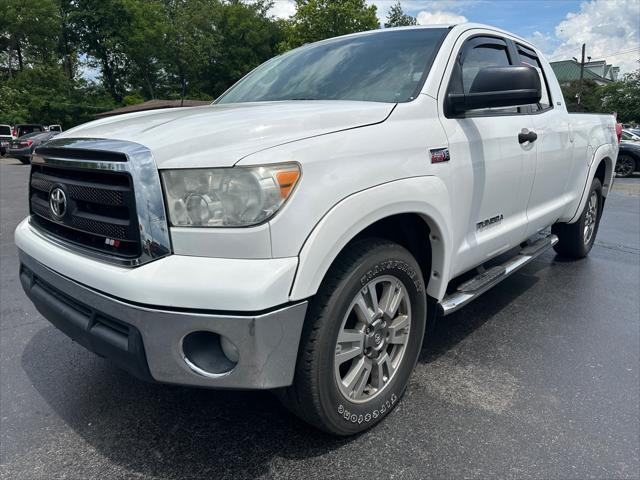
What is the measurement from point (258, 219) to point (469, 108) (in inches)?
54.7

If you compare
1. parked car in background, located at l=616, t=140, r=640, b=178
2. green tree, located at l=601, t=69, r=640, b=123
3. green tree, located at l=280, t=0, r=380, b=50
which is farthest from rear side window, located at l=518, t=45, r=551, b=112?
green tree, located at l=601, t=69, r=640, b=123

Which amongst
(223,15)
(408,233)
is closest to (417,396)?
(408,233)

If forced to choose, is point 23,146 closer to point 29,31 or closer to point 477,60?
point 477,60

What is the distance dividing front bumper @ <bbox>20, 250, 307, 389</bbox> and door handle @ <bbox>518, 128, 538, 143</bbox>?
2.03m

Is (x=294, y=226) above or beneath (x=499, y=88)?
beneath

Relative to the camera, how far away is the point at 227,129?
1.82 meters

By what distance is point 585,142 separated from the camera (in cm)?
416

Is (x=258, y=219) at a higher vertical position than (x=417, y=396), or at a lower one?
higher

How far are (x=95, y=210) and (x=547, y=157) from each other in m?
2.97

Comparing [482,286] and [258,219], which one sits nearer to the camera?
[258,219]

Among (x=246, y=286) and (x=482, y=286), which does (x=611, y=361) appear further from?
(x=246, y=286)

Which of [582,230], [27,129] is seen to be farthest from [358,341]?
[27,129]

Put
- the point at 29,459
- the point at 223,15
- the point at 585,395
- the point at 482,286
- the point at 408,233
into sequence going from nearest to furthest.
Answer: the point at 29,459 < the point at 408,233 < the point at 585,395 < the point at 482,286 < the point at 223,15

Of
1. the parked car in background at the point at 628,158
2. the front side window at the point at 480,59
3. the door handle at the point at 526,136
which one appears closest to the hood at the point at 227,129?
the front side window at the point at 480,59
